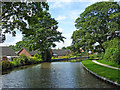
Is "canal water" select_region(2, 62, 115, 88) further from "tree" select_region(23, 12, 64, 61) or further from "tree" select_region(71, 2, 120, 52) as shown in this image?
"tree" select_region(23, 12, 64, 61)

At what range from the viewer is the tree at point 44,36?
142 feet

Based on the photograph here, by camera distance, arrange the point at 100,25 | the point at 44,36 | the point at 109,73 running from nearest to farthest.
Result: the point at 109,73 → the point at 100,25 → the point at 44,36

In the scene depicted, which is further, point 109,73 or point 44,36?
point 44,36

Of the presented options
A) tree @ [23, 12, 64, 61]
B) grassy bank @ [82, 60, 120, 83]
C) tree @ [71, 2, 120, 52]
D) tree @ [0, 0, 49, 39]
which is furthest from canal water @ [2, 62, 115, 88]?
tree @ [23, 12, 64, 61]

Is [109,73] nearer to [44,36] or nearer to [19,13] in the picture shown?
[19,13]

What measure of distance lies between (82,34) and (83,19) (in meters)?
5.33

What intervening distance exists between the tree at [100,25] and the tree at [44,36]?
9499mm

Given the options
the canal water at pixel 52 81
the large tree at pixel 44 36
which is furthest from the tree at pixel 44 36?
the canal water at pixel 52 81

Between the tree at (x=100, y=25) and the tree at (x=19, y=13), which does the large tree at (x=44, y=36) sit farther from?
the tree at (x=19, y=13)

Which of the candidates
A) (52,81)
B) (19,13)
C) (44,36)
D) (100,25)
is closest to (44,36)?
(44,36)

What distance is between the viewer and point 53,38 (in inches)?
1817

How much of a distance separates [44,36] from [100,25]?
17736 mm

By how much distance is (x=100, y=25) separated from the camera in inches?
1449

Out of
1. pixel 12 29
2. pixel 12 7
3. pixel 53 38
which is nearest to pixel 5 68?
pixel 12 29
